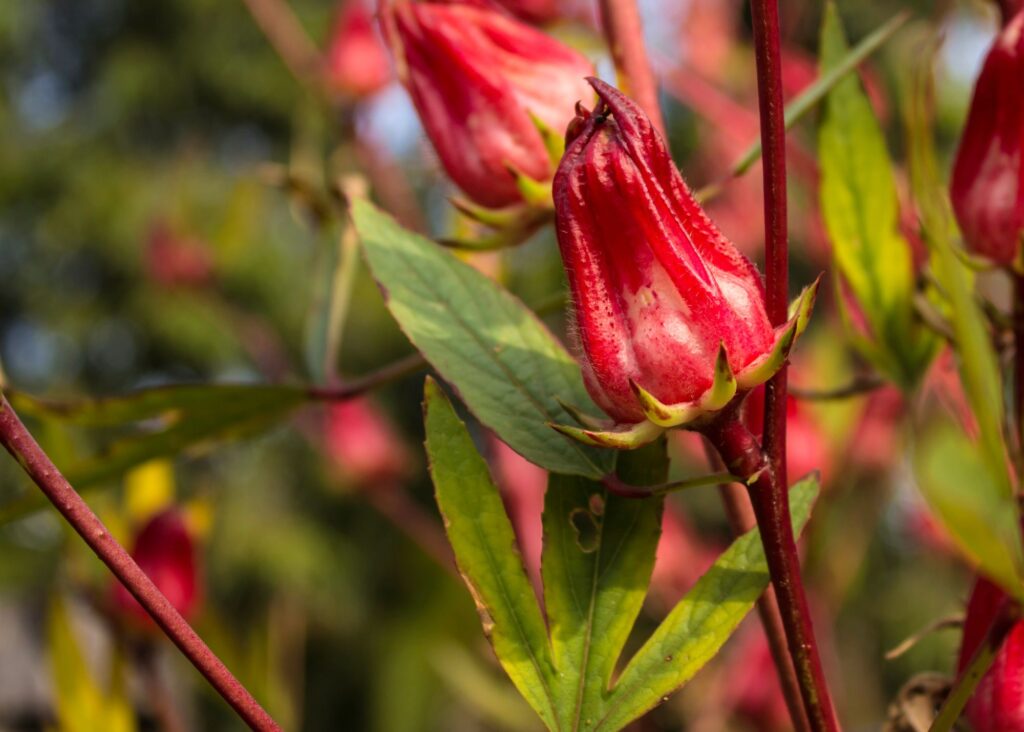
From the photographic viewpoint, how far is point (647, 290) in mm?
210

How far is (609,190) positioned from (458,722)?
10.5 ft

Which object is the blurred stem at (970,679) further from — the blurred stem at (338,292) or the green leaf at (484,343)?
the blurred stem at (338,292)

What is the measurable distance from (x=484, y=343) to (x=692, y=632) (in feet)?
0.25

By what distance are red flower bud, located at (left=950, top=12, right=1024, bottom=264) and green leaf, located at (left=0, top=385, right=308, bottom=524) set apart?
0.20m

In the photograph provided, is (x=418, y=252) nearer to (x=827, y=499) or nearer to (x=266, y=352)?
(x=827, y=499)

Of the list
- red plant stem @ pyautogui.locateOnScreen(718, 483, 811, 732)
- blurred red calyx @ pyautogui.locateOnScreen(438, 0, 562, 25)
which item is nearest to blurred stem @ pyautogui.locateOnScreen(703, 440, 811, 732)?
red plant stem @ pyautogui.locateOnScreen(718, 483, 811, 732)

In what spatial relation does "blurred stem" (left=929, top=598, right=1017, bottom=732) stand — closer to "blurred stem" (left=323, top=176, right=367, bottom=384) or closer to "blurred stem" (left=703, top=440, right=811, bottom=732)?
"blurred stem" (left=703, top=440, right=811, bottom=732)

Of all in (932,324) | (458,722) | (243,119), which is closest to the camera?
(932,324)

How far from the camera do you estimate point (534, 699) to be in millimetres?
228

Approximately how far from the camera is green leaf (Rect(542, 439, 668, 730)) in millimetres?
231

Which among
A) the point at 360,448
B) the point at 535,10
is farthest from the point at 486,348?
the point at 360,448

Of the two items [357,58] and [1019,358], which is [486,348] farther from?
[357,58]

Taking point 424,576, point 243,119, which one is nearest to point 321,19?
point 243,119

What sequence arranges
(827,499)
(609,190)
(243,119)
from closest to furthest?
(609,190) → (827,499) → (243,119)
